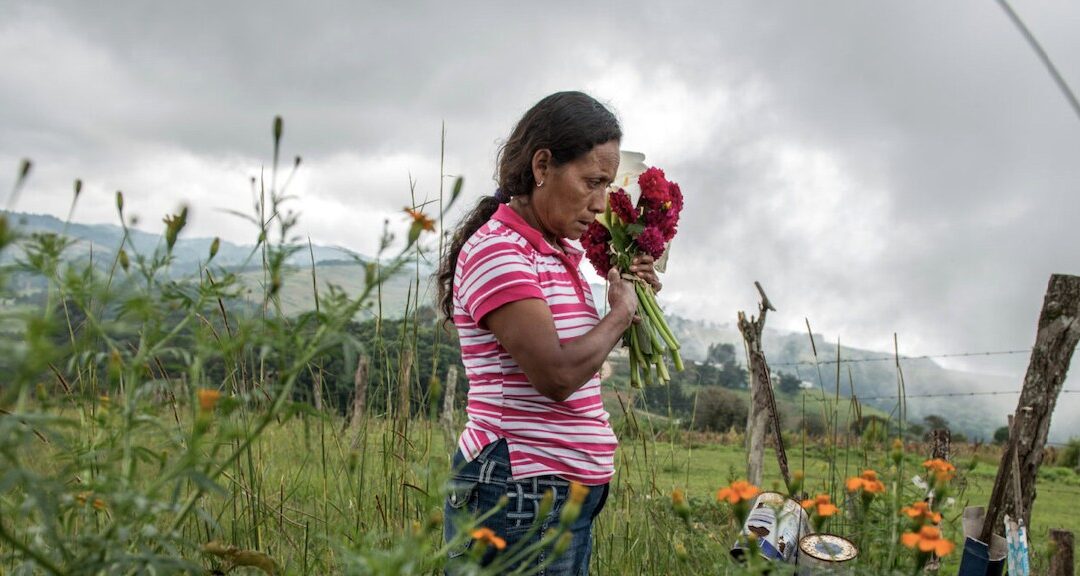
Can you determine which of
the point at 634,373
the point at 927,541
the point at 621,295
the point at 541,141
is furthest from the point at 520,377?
the point at 927,541

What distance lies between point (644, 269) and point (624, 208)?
224mm

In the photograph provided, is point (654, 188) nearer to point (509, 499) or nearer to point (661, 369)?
point (661, 369)

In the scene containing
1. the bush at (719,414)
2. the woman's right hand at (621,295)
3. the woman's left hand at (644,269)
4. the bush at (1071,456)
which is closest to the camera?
the woman's right hand at (621,295)


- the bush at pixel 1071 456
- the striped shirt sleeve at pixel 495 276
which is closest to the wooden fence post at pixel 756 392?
the striped shirt sleeve at pixel 495 276

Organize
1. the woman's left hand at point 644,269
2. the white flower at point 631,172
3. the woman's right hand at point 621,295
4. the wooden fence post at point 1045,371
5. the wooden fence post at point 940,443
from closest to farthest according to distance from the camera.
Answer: the woman's right hand at point 621,295, the woman's left hand at point 644,269, the white flower at point 631,172, the wooden fence post at point 1045,371, the wooden fence post at point 940,443

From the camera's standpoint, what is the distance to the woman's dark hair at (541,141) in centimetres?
200

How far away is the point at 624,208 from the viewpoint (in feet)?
7.97

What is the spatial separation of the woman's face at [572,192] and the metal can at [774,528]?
825 mm

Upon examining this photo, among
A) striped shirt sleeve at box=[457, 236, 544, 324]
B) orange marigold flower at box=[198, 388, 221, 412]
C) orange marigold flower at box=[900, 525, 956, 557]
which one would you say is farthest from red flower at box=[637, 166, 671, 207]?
orange marigold flower at box=[198, 388, 221, 412]

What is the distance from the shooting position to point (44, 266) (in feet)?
3.83

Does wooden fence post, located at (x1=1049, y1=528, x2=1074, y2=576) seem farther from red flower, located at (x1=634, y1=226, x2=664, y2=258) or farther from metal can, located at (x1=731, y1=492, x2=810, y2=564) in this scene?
red flower, located at (x1=634, y1=226, x2=664, y2=258)

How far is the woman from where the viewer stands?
5.68 feet

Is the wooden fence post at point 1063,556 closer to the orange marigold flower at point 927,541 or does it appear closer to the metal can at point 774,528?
the metal can at point 774,528

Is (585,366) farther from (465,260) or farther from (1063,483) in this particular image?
(1063,483)
